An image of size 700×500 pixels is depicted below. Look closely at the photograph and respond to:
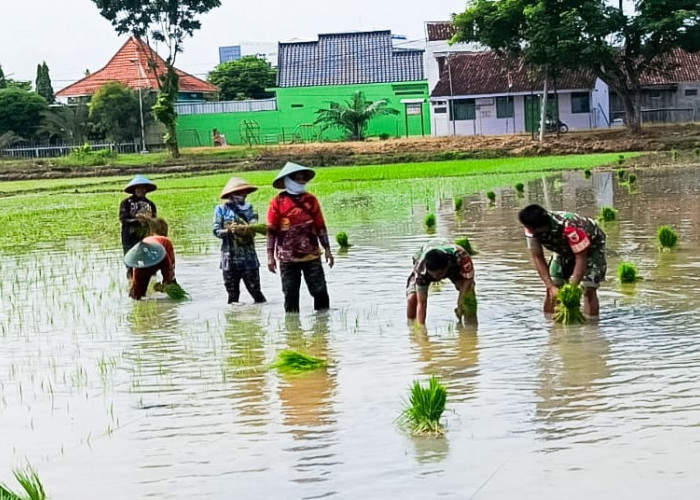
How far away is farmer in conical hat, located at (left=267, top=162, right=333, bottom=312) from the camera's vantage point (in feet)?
32.1

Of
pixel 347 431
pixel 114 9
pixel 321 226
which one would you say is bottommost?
pixel 347 431

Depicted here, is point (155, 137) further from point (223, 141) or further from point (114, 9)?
point (114, 9)

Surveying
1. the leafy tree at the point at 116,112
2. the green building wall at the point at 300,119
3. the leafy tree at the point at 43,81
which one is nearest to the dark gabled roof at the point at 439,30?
the green building wall at the point at 300,119

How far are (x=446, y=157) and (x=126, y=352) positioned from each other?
34907 mm

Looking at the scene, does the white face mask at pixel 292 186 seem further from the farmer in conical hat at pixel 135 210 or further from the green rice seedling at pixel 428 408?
the green rice seedling at pixel 428 408

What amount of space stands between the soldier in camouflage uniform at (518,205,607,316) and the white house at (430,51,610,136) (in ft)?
137

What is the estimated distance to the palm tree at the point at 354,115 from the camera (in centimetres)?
5253

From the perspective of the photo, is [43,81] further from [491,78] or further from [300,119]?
[491,78]

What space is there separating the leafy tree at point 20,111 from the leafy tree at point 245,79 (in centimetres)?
1601

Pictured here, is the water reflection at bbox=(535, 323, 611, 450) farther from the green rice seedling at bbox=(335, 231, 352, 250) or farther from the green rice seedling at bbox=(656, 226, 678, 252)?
the green rice seedling at bbox=(335, 231, 352, 250)

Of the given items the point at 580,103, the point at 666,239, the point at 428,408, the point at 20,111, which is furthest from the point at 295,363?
the point at 20,111

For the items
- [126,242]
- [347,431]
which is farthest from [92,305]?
[347,431]

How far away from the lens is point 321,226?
32.5ft

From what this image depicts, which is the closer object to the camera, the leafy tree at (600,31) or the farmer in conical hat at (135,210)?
the farmer in conical hat at (135,210)
